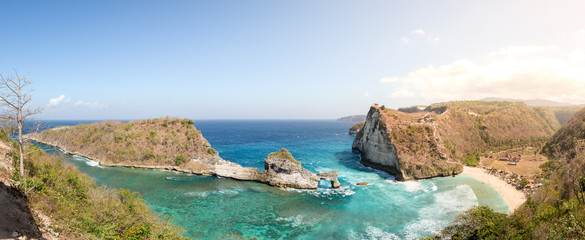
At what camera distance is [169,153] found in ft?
195

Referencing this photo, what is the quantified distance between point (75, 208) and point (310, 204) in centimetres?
3035

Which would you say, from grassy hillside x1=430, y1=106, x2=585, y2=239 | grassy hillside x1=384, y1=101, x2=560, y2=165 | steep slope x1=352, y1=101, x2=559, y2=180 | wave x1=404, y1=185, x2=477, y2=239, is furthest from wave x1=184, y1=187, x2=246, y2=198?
grassy hillside x1=384, y1=101, x2=560, y2=165

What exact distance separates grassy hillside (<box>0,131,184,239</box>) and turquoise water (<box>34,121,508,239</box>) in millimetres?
9422

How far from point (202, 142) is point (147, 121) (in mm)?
23184

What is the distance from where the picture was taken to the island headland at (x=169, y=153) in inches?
1842

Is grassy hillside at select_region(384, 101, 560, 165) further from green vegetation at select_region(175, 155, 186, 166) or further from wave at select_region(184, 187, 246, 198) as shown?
green vegetation at select_region(175, 155, 186, 166)

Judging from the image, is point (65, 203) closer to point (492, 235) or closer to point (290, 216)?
point (290, 216)

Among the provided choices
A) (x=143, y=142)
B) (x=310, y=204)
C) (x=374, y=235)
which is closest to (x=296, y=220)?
(x=310, y=204)

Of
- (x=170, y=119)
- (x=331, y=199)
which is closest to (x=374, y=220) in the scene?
(x=331, y=199)

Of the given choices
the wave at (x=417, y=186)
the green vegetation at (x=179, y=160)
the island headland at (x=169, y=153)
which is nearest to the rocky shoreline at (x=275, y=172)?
the island headland at (x=169, y=153)

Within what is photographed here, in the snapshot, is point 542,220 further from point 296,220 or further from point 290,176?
point 290,176

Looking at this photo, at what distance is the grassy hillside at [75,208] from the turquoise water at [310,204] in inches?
371

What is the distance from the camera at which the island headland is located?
46.8m

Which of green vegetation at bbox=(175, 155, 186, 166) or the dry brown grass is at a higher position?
green vegetation at bbox=(175, 155, 186, 166)
